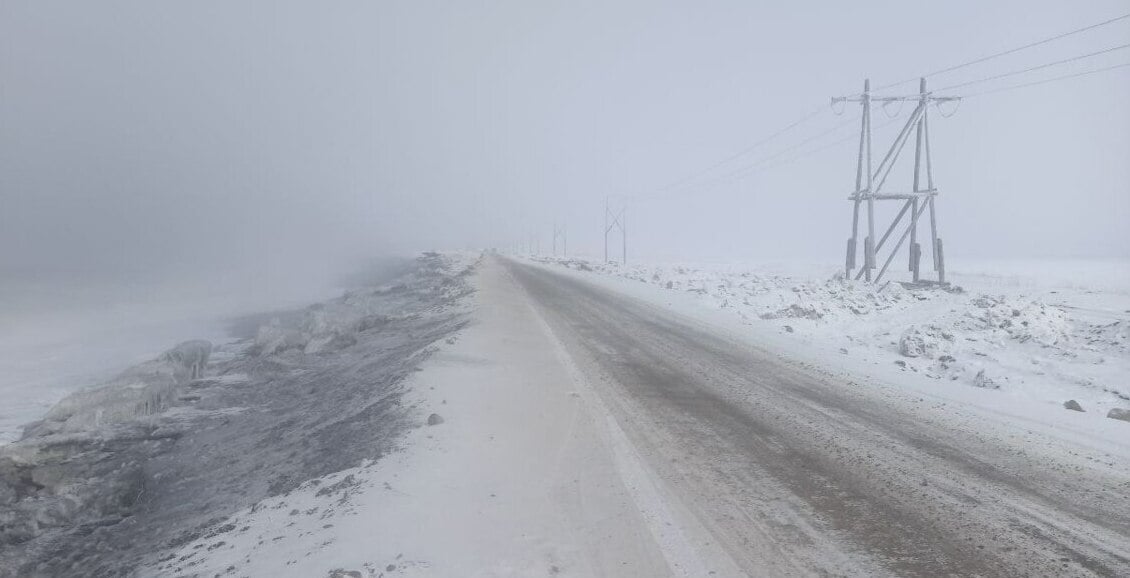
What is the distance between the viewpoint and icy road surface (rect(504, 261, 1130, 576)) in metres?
3.68

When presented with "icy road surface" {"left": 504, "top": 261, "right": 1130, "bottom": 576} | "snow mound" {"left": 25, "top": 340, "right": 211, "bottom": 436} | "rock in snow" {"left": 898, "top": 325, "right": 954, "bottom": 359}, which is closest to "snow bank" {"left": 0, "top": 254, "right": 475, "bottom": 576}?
"snow mound" {"left": 25, "top": 340, "right": 211, "bottom": 436}

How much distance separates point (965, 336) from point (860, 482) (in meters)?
10.6

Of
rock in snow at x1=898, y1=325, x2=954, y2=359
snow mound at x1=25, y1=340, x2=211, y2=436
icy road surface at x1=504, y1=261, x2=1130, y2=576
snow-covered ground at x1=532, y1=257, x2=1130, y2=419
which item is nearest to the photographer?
icy road surface at x1=504, y1=261, x2=1130, y2=576

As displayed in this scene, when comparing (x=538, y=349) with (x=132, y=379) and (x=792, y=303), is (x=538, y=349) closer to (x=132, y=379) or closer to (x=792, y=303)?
(x=132, y=379)

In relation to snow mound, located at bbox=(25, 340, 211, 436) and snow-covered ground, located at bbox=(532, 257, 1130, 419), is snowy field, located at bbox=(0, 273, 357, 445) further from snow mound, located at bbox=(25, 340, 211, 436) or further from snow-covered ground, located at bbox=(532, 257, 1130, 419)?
snow-covered ground, located at bbox=(532, 257, 1130, 419)

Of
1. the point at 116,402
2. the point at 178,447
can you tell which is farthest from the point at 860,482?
the point at 116,402

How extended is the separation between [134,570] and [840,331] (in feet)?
50.8

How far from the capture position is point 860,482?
4.92 metres

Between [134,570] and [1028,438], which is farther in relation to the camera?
[1028,438]

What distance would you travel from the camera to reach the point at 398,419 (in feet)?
23.2

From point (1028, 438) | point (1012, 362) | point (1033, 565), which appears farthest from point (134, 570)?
point (1012, 362)

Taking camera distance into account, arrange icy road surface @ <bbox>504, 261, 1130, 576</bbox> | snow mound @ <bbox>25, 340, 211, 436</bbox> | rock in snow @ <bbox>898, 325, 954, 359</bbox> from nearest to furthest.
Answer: icy road surface @ <bbox>504, 261, 1130, 576</bbox>, snow mound @ <bbox>25, 340, 211, 436</bbox>, rock in snow @ <bbox>898, 325, 954, 359</bbox>

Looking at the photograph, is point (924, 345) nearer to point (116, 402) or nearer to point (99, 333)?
point (116, 402)

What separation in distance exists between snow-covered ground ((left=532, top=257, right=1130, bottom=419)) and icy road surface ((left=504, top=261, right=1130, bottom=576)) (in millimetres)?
2151
